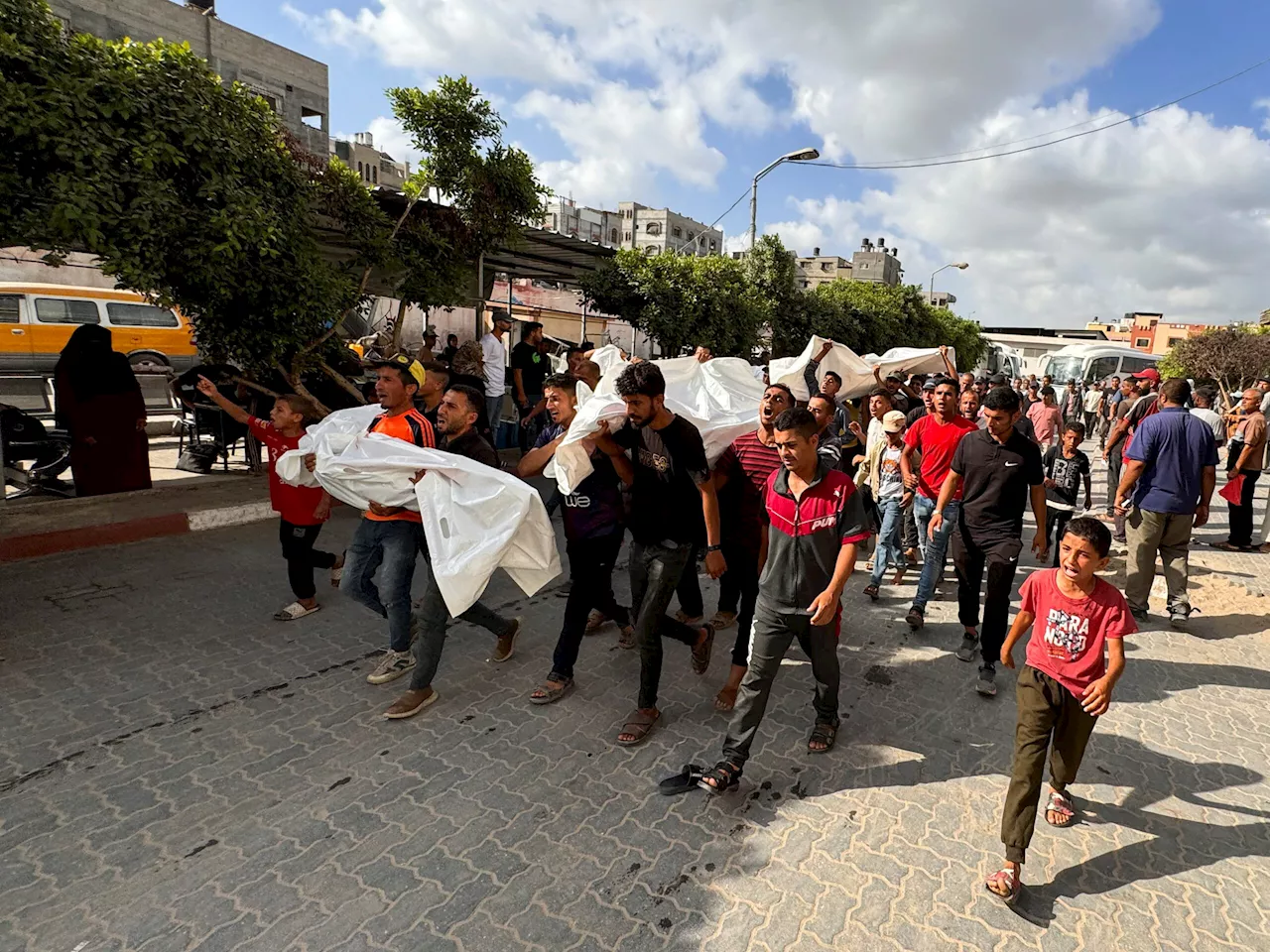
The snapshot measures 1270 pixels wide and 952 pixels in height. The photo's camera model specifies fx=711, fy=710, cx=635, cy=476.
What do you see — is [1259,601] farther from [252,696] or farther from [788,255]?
[788,255]

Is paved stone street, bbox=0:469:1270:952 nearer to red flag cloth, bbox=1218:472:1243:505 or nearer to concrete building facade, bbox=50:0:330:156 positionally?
red flag cloth, bbox=1218:472:1243:505

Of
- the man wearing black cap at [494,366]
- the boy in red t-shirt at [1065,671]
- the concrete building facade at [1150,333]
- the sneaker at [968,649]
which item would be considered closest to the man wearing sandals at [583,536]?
the boy in red t-shirt at [1065,671]

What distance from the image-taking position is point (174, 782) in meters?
3.05

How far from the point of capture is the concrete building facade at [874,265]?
3398 inches

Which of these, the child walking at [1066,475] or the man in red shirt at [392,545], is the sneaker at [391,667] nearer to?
the man in red shirt at [392,545]

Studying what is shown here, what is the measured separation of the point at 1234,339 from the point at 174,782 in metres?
30.6

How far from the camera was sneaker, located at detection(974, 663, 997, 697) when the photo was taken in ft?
13.3

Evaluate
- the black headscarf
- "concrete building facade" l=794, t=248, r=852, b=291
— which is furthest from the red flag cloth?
"concrete building facade" l=794, t=248, r=852, b=291

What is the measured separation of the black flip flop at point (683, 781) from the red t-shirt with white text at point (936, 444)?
2.76m

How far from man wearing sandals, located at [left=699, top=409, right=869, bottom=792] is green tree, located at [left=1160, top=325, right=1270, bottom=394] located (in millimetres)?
25239

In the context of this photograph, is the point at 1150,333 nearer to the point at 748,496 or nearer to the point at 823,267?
the point at 823,267

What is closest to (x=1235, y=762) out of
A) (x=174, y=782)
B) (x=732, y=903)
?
(x=732, y=903)

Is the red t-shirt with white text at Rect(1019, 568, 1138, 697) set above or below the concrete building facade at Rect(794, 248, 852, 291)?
below

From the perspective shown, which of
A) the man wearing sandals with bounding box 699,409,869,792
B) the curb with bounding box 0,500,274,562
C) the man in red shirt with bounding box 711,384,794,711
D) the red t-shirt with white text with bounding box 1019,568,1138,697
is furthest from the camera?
the curb with bounding box 0,500,274,562
